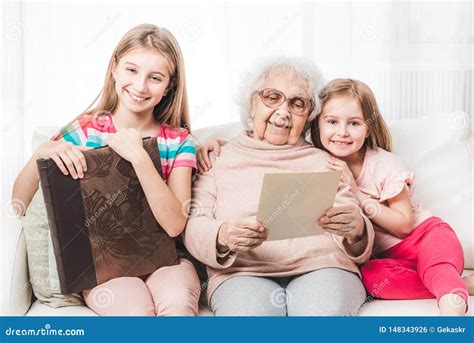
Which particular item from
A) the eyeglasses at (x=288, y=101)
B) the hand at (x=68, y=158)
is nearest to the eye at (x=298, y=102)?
the eyeglasses at (x=288, y=101)

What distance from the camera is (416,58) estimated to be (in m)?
1.70

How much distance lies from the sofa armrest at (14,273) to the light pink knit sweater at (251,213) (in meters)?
0.34

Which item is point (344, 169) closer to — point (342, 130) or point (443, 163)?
point (342, 130)

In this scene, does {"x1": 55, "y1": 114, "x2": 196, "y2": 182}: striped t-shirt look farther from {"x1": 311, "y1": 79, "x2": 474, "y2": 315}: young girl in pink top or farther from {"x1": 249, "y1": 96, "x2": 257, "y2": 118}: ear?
{"x1": 311, "y1": 79, "x2": 474, "y2": 315}: young girl in pink top

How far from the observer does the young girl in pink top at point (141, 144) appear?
1331 mm

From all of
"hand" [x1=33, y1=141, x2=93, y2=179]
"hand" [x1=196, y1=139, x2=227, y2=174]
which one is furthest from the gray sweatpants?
"hand" [x1=33, y1=141, x2=93, y2=179]

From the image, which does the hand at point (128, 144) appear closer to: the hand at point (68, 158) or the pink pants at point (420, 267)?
the hand at point (68, 158)

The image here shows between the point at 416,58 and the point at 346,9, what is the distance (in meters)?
0.22

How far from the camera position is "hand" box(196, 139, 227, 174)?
1.48 meters

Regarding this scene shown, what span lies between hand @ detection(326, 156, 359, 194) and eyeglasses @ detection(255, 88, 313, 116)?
12 cm

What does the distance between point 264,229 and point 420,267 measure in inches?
14.3

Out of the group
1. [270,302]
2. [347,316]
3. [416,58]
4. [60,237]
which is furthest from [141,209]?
[416,58]
